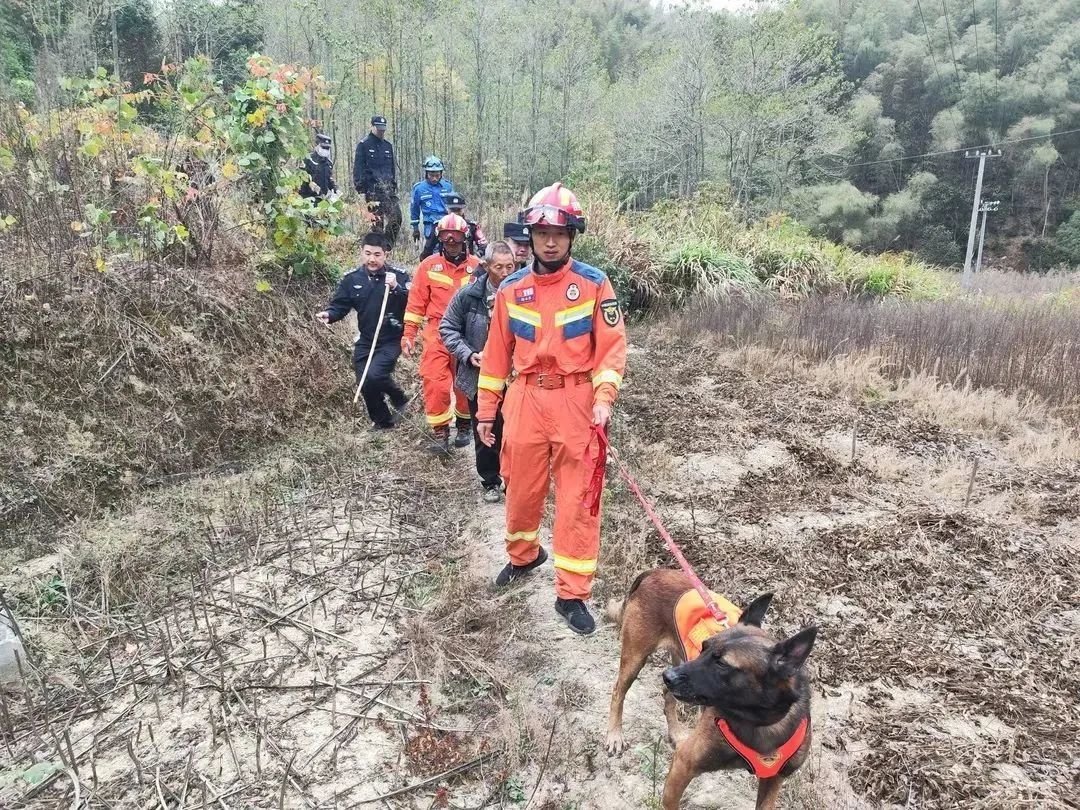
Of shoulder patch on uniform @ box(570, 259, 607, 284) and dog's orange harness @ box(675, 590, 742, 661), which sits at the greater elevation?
shoulder patch on uniform @ box(570, 259, 607, 284)

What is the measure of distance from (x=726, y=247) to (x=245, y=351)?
9.26 meters

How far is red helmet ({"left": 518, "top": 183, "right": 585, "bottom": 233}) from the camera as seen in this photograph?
3.21 meters

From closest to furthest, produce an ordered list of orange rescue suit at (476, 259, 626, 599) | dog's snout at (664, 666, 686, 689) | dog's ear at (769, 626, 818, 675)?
dog's ear at (769, 626, 818, 675) < dog's snout at (664, 666, 686, 689) < orange rescue suit at (476, 259, 626, 599)

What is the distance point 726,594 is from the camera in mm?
3781

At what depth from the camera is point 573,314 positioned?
3.31 m

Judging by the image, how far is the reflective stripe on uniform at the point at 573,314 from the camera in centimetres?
331

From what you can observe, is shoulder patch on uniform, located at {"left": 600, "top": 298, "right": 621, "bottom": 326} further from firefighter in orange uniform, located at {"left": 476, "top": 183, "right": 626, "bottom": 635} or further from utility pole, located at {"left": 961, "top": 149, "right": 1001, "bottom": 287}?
utility pole, located at {"left": 961, "top": 149, "right": 1001, "bottom": 287}

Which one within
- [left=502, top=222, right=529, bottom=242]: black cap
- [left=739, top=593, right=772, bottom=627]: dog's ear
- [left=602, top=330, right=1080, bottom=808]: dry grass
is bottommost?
[left=602, top=330, right=1080, bottom=808]: dry grass

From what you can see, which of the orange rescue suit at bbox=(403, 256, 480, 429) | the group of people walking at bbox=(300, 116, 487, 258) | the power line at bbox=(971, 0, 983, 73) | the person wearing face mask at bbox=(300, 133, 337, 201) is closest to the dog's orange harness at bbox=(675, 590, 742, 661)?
the orange rescue suit at bbox=(403, 256, 480, 429)

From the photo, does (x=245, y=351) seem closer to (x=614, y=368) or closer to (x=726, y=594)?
(x=614, y=368)

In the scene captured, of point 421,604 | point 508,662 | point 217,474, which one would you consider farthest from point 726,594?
point 217,474

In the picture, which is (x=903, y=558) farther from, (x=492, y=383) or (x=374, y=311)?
(x=374, y=311)

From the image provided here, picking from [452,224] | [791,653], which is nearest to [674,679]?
[791,653]

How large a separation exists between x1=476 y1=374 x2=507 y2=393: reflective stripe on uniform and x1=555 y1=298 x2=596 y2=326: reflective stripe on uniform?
2.02ft
